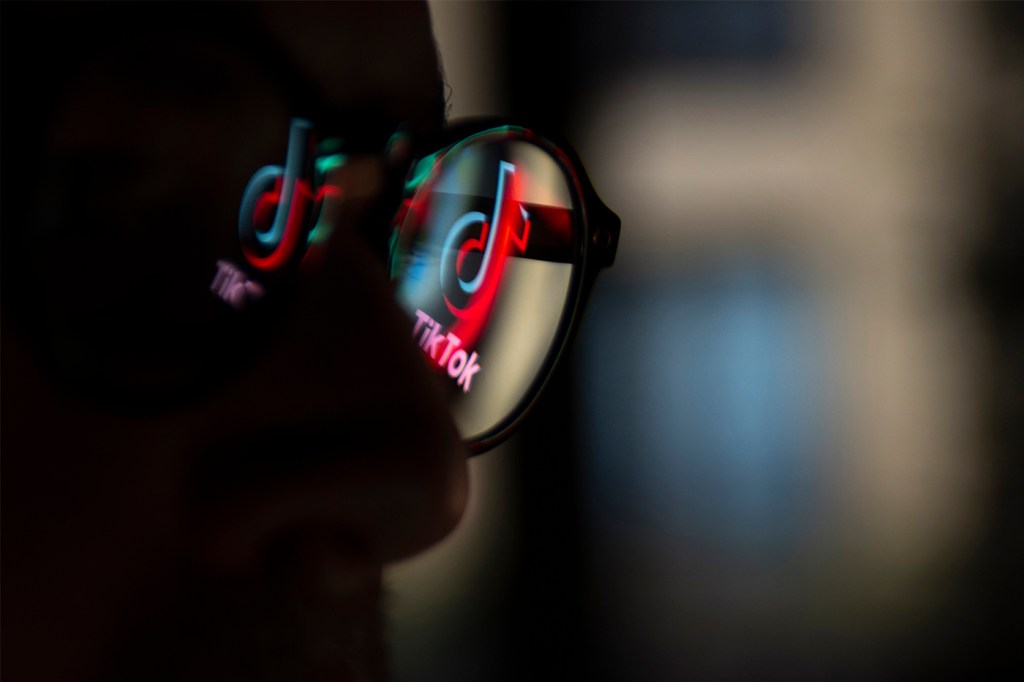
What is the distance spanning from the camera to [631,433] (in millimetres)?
1519

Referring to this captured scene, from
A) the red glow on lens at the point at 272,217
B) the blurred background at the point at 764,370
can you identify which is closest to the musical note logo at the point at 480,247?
the red glow on lens at the point at 272,217

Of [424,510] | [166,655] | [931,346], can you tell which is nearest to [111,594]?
[166,655]

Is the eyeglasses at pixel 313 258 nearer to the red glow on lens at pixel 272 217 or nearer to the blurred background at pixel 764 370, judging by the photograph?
the red glow on lens at pixel 272 217

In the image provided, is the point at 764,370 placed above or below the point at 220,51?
below

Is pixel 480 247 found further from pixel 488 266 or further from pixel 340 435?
pixel 340 435

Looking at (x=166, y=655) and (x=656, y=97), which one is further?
(x=656, y=97)

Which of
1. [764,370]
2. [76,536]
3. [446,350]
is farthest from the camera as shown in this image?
[764,370]

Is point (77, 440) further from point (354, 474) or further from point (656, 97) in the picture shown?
point (656, 97)

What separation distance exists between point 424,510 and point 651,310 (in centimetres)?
115

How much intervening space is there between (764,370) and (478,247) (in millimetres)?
1260

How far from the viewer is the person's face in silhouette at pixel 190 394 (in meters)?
0.33

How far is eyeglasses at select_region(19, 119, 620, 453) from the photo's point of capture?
0.34 metres

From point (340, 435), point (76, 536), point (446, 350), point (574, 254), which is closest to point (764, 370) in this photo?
point (574, 254)

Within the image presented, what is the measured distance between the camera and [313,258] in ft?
1.38
